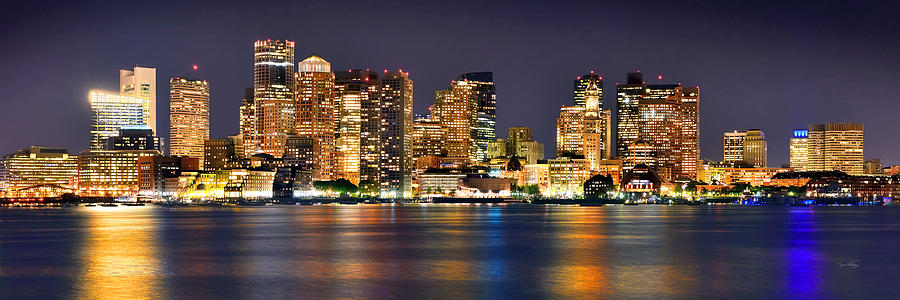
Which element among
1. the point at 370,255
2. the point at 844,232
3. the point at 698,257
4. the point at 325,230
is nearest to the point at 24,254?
the point at 370,255

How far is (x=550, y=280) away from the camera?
55.5 m

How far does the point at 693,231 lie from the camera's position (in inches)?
4259

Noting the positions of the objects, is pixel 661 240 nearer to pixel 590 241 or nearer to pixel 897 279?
pixel 590 241

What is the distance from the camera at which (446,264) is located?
65625mm

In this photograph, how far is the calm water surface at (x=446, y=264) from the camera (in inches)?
1998

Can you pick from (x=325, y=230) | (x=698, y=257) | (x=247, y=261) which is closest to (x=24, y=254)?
(x=247, y=261)

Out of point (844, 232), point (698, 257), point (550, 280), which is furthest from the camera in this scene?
point (844, 232)

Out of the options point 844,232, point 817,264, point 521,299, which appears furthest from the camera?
point 844,232

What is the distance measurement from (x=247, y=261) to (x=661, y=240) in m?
39.1

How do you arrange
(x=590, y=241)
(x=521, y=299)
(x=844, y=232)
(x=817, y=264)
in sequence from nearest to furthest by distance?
(x=521, y=299)
(x=817, y=264)
(x=590, y=241)
(x=844, y=232)

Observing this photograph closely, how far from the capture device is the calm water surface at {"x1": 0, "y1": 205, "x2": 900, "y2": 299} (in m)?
50.8

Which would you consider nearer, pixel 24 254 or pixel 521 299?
pixel 521 299

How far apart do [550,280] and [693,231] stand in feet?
185

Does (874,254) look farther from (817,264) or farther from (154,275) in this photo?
(154,275)
